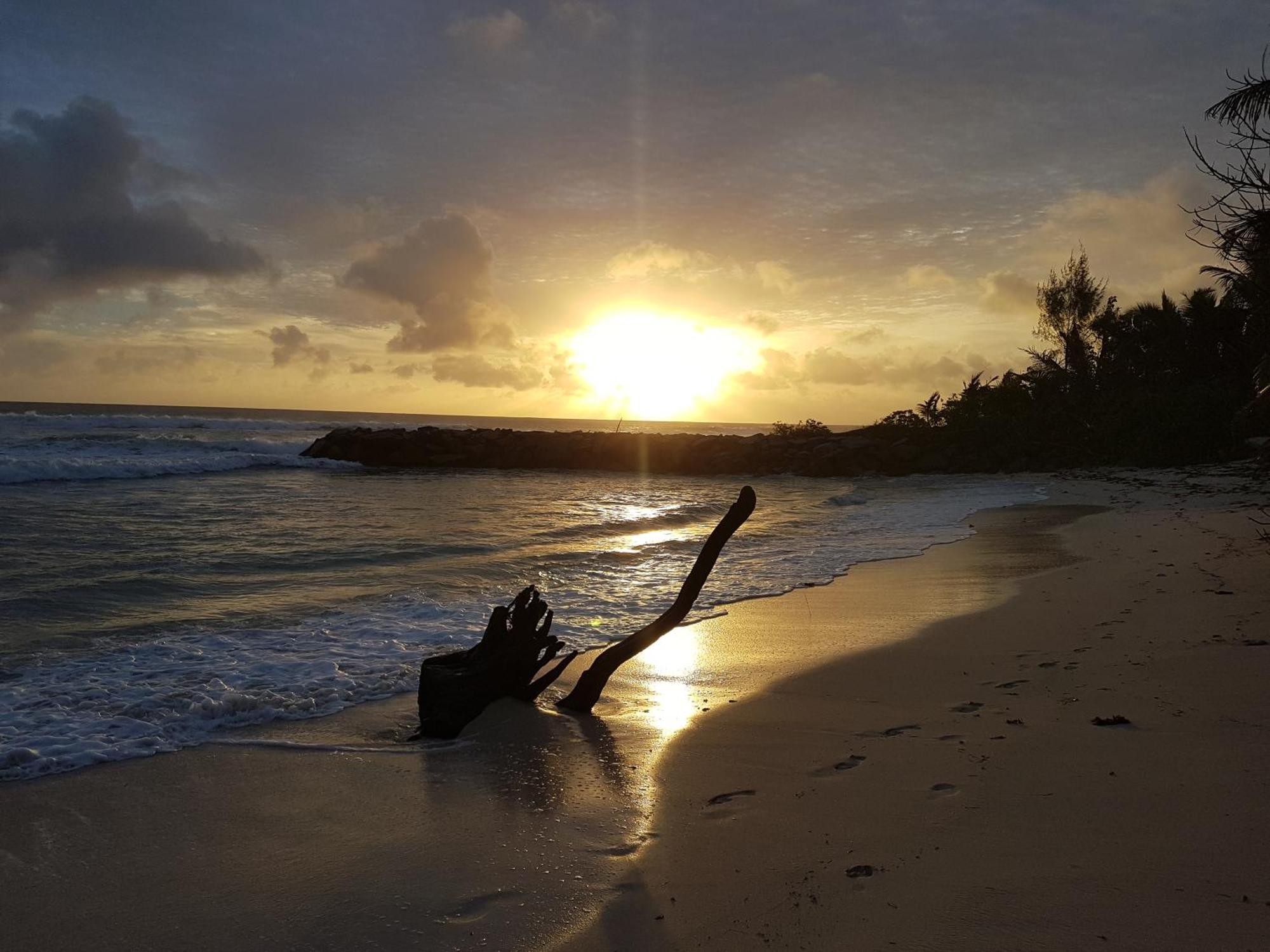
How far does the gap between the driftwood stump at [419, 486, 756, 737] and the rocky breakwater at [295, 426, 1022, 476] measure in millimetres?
29945

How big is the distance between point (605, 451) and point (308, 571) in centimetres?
2908

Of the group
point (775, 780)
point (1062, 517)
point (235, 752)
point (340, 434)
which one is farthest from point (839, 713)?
point (340, 434)

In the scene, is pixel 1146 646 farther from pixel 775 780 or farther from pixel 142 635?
pixel 142 635

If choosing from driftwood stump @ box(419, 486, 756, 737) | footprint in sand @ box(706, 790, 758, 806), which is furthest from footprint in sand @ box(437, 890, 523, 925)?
driftwood stump @ box(419, 486, 756, 737)

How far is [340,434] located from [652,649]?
3627cm

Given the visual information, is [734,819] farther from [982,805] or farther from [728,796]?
[982,805]

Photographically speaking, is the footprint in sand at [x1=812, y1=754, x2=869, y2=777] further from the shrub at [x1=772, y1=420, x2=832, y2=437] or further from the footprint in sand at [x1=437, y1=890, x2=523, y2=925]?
the shrub at [x1=772, y1=420, x2=832, y2=437]

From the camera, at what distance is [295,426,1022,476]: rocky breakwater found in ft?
120

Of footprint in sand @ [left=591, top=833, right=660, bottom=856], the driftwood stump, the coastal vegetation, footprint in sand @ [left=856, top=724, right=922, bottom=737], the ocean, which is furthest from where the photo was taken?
the coastal vegetation

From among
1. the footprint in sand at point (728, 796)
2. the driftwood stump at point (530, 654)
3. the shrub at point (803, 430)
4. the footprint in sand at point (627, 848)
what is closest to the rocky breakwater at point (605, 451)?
the shrub at point (803, 430)

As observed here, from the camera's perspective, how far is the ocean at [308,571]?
628 cm

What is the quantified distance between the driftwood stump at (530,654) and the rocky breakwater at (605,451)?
29.9 metres

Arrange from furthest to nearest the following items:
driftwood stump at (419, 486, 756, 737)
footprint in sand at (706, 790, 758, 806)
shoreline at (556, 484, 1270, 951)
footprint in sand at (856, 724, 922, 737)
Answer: driftwood stump at (419, 486, 756, 737), footprint in sand at (856, 724, 922, 737), footprint in sand at (706, 790, 758, 806), shoreline at (556, 484, 1270, 951)

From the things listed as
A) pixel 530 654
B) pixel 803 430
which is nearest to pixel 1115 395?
pixel 803 430
